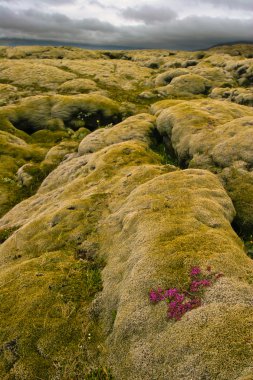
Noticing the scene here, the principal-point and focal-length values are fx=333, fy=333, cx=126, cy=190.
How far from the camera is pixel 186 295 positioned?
14508 millimetres

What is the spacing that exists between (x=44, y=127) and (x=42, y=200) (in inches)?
1897

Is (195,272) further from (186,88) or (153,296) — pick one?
(186,88)

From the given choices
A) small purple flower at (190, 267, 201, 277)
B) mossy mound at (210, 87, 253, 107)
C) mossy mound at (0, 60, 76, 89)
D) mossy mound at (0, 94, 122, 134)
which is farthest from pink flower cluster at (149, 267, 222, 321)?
mossy mound at (0, 60, 76, 89)

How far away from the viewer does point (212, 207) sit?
21.6 metres

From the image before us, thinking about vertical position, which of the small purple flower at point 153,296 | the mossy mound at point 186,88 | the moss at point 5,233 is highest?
the small purple flower at point 153,296

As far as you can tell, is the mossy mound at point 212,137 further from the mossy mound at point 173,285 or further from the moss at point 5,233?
the moss at point 5,233

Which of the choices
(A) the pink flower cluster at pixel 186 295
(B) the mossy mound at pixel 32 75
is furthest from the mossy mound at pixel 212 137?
(B) the mossy mound at pixel 32 75

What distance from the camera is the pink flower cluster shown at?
45.5ft

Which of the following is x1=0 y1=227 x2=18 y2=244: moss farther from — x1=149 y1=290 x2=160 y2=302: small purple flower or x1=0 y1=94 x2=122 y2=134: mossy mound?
x1=0 y1=94 x2=122 y2=134: mossy mound

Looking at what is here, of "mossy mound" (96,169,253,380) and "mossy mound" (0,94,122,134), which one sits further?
"mossy mound" (0,94,122,134)

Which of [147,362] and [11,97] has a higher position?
[147,362]

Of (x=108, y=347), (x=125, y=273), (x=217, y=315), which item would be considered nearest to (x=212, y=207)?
(x=125, y=273)

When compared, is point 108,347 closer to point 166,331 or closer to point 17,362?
point 166,331

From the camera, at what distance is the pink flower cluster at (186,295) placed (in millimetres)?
13873
